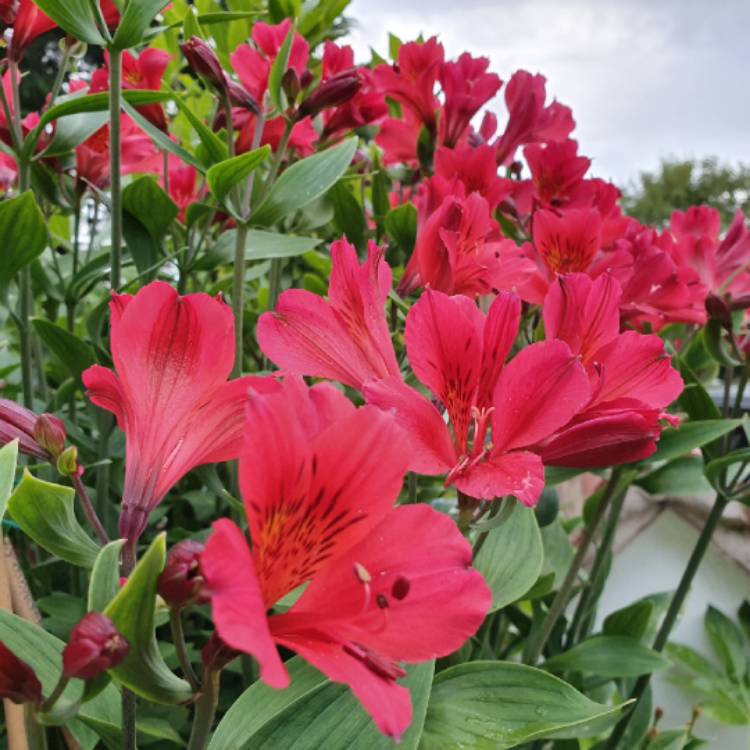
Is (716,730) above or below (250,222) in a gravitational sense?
below

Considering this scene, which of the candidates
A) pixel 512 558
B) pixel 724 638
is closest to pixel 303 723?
pixel 512 558

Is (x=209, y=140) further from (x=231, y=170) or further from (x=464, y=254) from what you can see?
(x=464, y=254)

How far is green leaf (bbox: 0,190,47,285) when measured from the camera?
58cm

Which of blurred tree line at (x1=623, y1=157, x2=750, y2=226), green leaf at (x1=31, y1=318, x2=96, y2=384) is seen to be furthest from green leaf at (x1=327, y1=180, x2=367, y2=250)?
blurred tree line at (x1=623, y1=157, x2=750, y2=226)

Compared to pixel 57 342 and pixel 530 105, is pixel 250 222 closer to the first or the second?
pixel 57 342

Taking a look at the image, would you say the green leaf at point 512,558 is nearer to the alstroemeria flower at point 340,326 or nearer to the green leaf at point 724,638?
the alstroemeria flower at point 340,326

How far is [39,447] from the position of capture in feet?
1.28

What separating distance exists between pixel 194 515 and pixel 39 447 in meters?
0.56

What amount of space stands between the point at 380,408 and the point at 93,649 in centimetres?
15

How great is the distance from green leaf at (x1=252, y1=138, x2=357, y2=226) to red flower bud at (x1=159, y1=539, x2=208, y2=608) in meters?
0.36

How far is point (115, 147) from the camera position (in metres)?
0.60

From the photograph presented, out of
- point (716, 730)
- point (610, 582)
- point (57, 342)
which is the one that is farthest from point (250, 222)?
point (716, 730)

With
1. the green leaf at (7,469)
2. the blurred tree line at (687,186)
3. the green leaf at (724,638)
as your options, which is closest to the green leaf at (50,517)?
the green leaf at (7,469)

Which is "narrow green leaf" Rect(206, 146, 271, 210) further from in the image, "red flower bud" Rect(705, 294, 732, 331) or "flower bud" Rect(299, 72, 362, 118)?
"red flower bud" Rect(705, 294, 732, 331)
